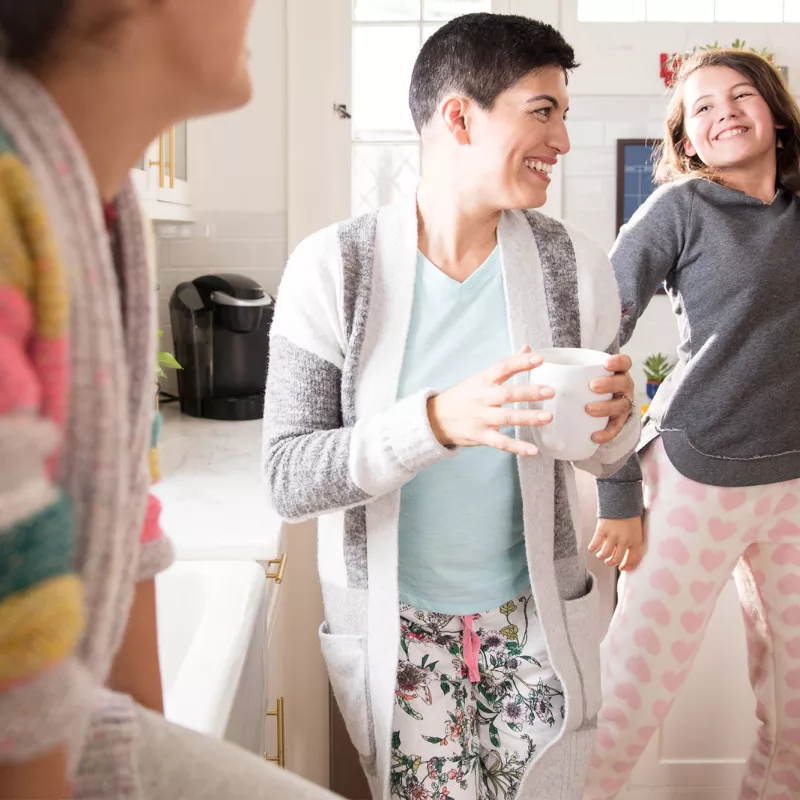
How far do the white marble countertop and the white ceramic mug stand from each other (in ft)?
1.75

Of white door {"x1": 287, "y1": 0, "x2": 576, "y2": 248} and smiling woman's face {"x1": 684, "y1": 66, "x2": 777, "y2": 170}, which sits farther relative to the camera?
white door {"x1": 287, "y1": 0, "x2": 576, "y2": 248}

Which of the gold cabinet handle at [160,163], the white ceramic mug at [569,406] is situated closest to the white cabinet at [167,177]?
the gold cabinet handle at [160,163]

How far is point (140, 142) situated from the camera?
0.51 metres

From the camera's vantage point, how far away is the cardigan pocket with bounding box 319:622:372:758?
1189 mm

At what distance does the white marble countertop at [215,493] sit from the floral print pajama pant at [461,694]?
0.29m

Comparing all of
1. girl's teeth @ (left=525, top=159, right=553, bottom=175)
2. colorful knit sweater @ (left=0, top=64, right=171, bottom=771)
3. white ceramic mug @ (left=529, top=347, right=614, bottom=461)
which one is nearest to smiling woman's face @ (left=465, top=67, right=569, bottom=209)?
girl's teeth @ (left=525, top=159, right=553, bottom=175)

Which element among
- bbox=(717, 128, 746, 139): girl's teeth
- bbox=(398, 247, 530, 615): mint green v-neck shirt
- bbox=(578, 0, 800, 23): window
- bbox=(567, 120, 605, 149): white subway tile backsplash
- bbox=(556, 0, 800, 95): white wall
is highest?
bbox=(578, 0, 800, 23): window

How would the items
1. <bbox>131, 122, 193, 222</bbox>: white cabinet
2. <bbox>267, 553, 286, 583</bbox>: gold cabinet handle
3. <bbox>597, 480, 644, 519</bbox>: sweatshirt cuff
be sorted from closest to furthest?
<bbox>267, 553, 286, 583</bbox>: gold cabinet handle, <bbox>597, 480, 644, 519</bbox>: sweatshirt cuff, <bbox>131, 122, 193, 222</bbox>: white cabinet

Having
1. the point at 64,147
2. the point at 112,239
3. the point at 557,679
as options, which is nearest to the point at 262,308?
the point at 557,679

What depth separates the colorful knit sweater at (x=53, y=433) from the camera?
14.4 inches

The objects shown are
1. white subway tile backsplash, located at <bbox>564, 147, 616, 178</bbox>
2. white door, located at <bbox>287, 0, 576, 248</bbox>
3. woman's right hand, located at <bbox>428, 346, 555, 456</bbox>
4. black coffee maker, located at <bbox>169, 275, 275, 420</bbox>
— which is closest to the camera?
woman's right hand, located at <bbox>428, 346, 555, 456</bbox>

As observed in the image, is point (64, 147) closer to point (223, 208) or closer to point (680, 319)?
point (680, 319)

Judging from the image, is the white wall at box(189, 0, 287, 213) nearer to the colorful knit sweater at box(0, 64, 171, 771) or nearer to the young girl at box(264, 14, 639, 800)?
the young girl at box(264, 14, 639, 800)

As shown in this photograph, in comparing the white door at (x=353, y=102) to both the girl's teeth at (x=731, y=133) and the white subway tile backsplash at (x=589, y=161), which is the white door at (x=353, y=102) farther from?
the girl's teeth at (x=731, y=133)
